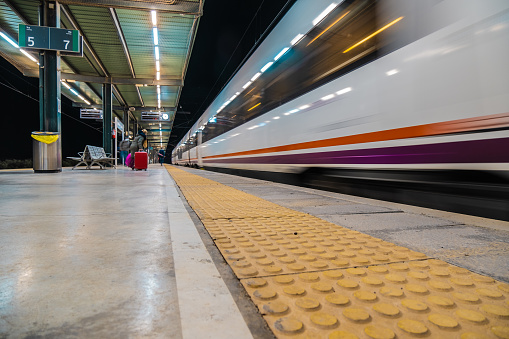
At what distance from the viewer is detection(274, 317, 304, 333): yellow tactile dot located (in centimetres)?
86

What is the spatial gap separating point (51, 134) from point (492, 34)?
32.7 feet

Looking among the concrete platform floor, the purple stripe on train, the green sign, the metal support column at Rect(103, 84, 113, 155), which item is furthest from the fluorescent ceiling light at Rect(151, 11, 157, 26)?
the concrete platform floor

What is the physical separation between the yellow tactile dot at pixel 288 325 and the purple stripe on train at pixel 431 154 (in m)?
2.11

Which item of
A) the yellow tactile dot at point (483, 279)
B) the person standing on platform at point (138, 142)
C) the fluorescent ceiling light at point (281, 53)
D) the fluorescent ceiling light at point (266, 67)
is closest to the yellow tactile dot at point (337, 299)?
the yellow tactile dot at point (483, 279)

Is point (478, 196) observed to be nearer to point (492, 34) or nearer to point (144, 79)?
point (492, 34)

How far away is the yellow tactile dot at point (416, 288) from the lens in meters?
1.12

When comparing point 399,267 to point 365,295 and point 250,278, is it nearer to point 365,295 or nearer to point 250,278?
point 365,295

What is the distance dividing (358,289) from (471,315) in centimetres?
35

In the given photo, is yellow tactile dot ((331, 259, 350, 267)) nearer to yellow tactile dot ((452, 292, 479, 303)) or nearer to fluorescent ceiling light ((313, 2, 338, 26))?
yellow tactile dot ((452, 292, 479, 303))

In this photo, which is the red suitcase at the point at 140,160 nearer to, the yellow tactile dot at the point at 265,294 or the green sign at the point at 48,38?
the green sign at the point at 48,38

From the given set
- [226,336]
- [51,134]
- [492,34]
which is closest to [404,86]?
[492,34]

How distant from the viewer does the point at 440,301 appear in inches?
41.1

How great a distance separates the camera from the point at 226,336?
2.64 ft

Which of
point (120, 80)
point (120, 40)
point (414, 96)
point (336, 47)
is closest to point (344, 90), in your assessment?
point (336, 47)
